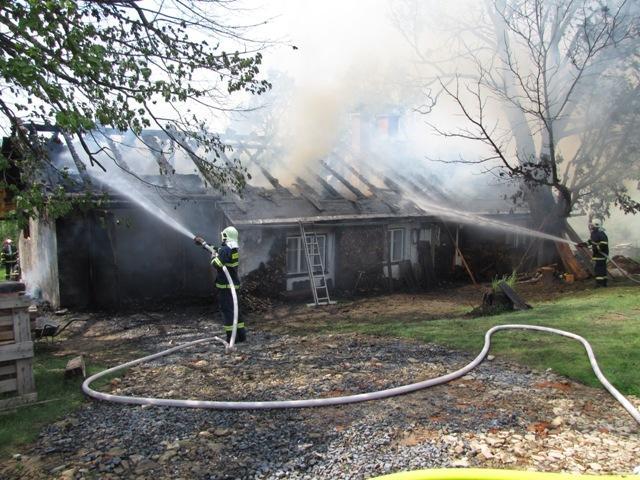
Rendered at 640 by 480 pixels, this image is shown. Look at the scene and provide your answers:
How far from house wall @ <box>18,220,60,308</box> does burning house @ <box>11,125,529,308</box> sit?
3 centimetres

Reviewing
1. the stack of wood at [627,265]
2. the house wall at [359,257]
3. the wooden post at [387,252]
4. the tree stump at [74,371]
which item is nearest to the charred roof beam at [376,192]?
the wooden post at [387,252]

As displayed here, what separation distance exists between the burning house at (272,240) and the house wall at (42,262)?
0.10ft

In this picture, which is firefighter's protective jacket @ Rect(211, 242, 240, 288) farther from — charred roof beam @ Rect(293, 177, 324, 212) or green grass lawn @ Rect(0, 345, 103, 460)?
charred roof beam @ Rect(293, 177, 324, 212)

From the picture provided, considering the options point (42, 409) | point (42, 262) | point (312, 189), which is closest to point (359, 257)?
point (312, 189)

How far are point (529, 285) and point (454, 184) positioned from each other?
5.10 metres

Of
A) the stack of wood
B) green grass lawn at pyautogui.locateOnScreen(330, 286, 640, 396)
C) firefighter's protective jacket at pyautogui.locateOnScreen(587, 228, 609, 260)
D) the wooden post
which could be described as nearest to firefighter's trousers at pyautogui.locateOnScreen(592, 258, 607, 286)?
firefighter's protective jacket at pyautogui.locateOnScreen(587, 228, 609, 260)

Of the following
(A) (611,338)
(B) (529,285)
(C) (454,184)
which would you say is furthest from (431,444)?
(C) (454,184)

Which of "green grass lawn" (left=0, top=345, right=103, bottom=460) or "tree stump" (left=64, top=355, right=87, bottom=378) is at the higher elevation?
"tree stump" (left=64, top=355, right=87, bottom=378)

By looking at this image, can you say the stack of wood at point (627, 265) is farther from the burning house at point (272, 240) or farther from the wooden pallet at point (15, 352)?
the wooden pallet at point (15, 352)

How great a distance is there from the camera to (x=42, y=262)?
1218 cm

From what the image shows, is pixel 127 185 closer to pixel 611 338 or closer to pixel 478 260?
pixel 611 338

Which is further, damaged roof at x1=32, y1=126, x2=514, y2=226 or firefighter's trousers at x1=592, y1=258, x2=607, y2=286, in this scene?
firefighter's trousers at x1=592, y1=258, x2=607, y2=286

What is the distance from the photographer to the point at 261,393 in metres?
5.45

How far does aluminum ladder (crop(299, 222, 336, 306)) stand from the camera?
12.7m
